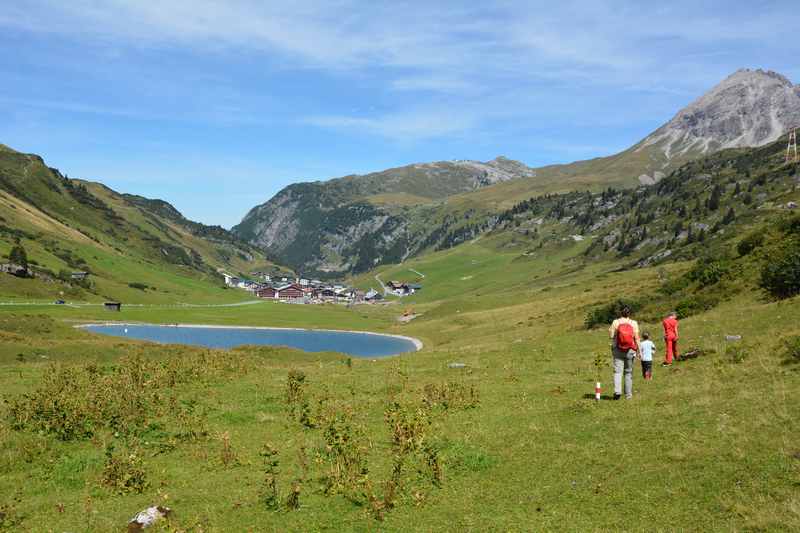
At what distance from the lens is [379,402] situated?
27062 millimetres

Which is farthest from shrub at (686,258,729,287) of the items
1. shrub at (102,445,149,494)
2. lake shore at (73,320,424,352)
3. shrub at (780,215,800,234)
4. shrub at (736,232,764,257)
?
lake shore at (73,320,424,352)

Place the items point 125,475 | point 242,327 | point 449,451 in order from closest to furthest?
point 125,475 < point 449,451 < point 242,327

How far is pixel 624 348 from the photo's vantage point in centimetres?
2189

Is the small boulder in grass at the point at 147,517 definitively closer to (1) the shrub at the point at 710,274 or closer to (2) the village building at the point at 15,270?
(1) the shrub at the point at 710,274

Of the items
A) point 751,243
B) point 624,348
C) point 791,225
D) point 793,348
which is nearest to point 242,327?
point 751,243

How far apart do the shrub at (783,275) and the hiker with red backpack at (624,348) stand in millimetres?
22262

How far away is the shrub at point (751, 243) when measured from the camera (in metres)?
53.5

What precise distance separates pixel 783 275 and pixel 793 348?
19.7m

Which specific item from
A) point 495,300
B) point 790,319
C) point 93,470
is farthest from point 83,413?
point 495,300

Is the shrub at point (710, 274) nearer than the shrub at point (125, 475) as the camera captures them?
No

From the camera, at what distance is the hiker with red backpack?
2192 centimetres

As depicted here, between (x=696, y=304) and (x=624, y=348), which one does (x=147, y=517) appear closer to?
(x=624, y=348)

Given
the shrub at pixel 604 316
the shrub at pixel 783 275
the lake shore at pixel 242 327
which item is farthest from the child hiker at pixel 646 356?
the lake shore at pixel 242 327

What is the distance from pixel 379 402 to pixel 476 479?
11565 millimetres
